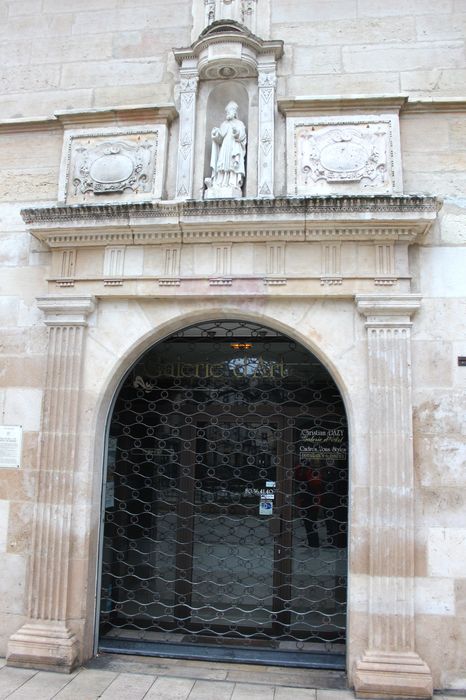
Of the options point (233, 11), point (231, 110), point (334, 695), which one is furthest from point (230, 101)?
point (334, 695)

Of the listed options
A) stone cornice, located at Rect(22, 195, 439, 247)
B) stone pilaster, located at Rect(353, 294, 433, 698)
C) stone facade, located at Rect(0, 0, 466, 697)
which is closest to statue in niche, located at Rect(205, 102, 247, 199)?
stone facade, located at Rect(0, 0, 466, 697)

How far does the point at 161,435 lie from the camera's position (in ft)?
20.1

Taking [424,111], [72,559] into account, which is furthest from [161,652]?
[424,111]

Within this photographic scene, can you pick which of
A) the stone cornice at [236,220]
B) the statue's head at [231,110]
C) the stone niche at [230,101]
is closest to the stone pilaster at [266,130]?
the stone niche at [230,101]

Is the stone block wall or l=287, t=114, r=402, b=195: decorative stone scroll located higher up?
the stone block wall

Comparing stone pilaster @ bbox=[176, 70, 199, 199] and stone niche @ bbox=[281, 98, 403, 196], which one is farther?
stone pilaster @ bbox=[176, 70, 199, 199]

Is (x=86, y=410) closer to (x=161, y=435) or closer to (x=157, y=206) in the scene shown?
(x=161, y=435)

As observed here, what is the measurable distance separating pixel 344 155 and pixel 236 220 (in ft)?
3.71

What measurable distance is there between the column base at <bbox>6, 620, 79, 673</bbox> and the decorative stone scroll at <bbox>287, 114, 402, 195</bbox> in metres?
4.10

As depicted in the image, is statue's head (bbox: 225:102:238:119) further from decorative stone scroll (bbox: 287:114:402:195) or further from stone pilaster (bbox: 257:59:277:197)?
decorative stone scroll (bbox: 287:114:402:195)

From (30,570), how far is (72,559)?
1.21ft

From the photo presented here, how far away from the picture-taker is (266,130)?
5.23 metres

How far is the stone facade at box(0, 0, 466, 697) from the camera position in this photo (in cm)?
462

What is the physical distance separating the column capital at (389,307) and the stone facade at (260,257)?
0.6 inches
